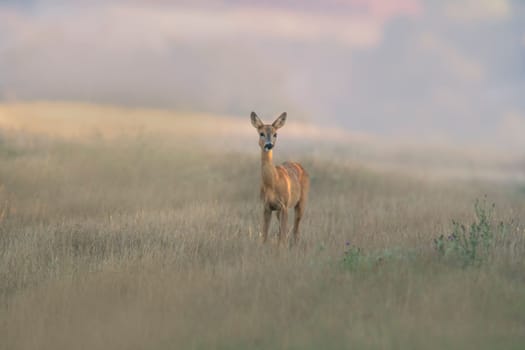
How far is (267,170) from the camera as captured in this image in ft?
40.7

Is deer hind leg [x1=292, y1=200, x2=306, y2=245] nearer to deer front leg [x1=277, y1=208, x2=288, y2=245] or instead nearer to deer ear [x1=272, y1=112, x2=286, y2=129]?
deer front leg [x1=277, y1=208, x2=288, y2=245]

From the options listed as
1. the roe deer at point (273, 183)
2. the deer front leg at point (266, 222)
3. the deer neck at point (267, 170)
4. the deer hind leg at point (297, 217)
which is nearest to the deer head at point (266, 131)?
the roe deer at point (273, 183)

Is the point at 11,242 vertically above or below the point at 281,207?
below

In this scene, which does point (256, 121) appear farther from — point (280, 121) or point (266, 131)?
point (280, 121)

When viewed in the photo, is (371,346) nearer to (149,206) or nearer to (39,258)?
(39,258)

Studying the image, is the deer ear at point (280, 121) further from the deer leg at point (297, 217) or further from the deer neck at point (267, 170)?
the deer leg at point (297, 217)

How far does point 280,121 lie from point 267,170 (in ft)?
2.92

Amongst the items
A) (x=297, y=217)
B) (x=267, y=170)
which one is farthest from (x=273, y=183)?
(x=297, y=217)

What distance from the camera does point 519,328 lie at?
765 cm

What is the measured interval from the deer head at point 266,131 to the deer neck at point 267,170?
0.61 ft

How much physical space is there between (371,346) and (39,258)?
7.13m

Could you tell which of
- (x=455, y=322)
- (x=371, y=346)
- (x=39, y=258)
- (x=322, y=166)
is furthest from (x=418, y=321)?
Result: (x=322, y=166)

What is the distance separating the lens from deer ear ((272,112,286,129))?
12359 mm

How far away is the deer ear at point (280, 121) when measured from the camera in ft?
40.5
